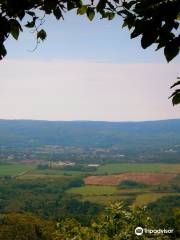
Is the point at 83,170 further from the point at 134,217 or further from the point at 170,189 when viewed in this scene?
the point at 134,217

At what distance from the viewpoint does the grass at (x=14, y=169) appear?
136 meters

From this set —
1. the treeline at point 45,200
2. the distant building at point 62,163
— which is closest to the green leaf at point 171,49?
the treeline at point 45,200

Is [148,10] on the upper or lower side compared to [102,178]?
lower

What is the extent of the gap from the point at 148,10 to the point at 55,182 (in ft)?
374

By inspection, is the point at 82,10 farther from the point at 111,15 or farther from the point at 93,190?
the point at 93,190

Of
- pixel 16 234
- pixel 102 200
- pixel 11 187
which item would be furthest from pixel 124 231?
pixel 11 187

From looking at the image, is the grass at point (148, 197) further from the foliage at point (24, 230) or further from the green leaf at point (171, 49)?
the green leaf at point (171, 49)

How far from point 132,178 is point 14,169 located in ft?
165

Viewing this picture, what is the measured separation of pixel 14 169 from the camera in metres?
148

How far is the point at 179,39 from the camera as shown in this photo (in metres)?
2.67

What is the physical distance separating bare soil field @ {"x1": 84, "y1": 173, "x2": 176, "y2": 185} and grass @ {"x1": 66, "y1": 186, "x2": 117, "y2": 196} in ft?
18.6

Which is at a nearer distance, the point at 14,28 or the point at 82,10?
the point at 14,28

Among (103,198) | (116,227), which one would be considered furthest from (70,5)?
(103,198)

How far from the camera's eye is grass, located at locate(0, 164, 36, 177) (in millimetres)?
136250
